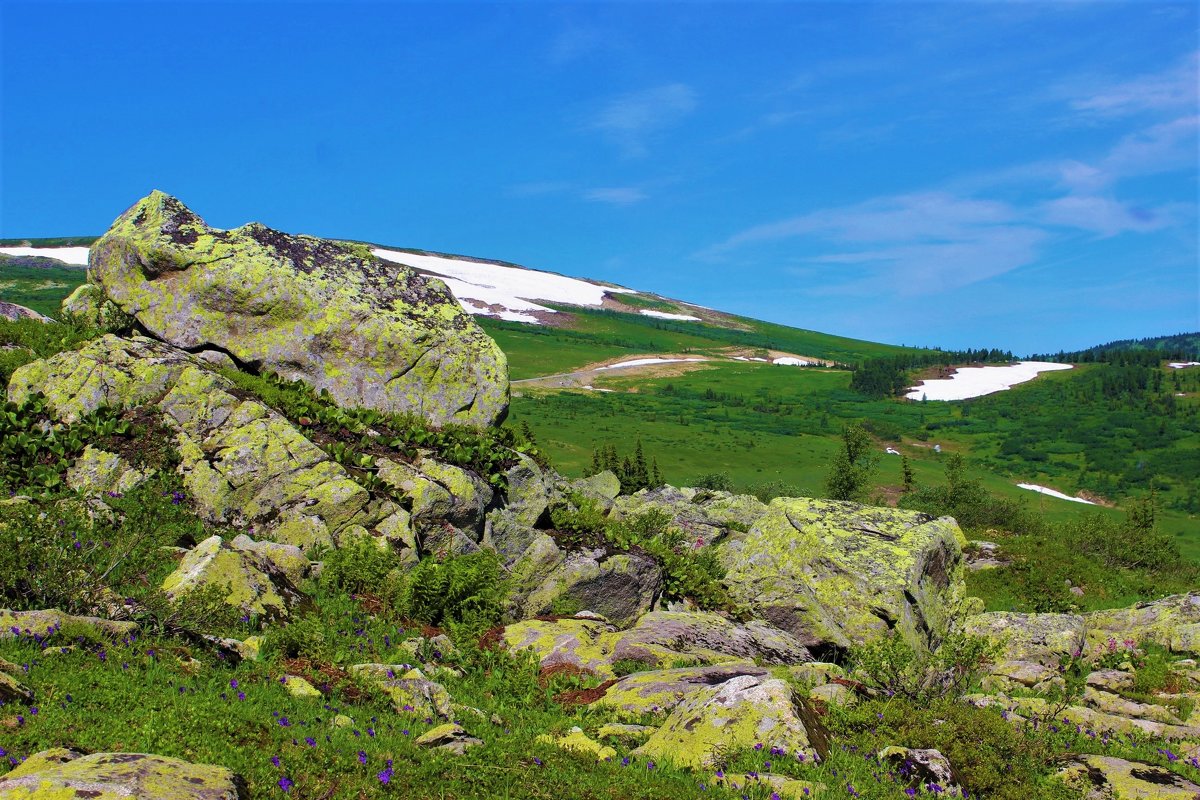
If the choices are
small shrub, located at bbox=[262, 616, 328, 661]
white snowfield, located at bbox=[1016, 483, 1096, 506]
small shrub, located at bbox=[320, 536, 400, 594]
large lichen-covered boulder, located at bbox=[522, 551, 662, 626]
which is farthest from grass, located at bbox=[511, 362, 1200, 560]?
small shrub, located at bbox=[262, 616, 328, 661]

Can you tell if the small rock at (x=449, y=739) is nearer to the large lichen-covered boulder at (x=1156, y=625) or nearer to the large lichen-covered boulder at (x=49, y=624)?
Result: the large lichen-covered boulder at (x=49, y=624)

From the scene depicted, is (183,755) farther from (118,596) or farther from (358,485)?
(358,485)

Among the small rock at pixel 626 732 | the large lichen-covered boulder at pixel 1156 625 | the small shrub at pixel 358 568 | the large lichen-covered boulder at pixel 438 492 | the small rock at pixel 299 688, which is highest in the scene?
the large lichen-covered boulder at pixel 438 492

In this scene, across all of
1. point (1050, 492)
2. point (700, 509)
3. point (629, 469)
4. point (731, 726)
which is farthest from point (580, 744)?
point (1050, 492)

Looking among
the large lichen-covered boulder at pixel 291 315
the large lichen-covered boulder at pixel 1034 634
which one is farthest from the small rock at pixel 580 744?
the large lichen-covered boulder at pixel 1034 634

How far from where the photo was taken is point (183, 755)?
745 cm

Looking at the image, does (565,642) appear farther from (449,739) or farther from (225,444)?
(225,444)

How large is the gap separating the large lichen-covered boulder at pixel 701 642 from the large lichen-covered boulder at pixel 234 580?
20.4 feet

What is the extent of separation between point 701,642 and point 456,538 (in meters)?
6.35

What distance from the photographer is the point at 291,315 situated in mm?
22266

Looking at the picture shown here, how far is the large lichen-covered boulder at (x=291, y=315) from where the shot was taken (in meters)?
21.8

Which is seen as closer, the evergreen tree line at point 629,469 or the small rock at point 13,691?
the small rock at point 13,691

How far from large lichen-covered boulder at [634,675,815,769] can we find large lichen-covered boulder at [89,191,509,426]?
14.0 metres

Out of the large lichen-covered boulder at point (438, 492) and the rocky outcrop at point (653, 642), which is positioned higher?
the large lichen-covered boulder at point (438, 492)
